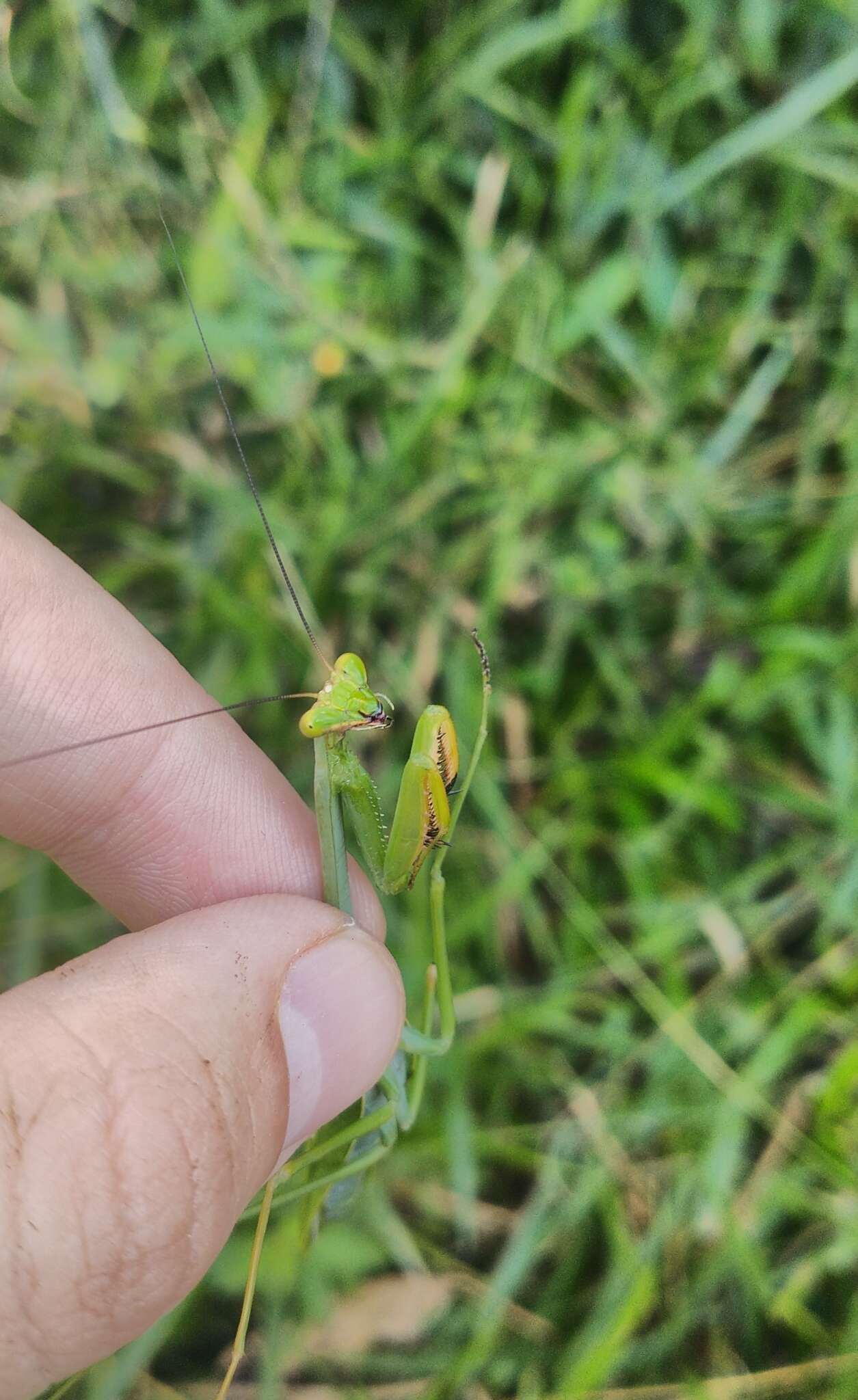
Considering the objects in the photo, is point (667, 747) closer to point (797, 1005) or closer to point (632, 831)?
point (632, 831)

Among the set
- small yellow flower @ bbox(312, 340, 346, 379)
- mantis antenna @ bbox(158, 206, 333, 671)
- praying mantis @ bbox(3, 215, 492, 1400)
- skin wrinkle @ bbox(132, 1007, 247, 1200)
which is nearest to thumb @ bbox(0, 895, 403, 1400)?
skin wrinkle @ bbox(132, 1007, 247, 1200)

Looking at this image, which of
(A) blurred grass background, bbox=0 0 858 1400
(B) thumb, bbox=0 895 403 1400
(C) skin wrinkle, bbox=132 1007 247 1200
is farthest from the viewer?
(A) blurred grass background, bbox=0 0 858 1400

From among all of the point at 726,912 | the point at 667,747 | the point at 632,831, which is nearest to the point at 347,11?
the point at 667,747

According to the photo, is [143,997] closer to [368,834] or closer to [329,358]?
[368,834]

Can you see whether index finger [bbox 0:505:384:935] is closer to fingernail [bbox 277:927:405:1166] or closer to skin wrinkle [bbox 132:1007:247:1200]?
fingernail [bbox 277:927:405:1166]

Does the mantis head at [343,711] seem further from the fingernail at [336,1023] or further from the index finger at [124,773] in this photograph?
the index finger at [124,773]

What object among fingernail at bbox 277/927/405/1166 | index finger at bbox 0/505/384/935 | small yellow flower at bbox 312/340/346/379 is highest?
small yellow flower at bbox 312/340/346/379
